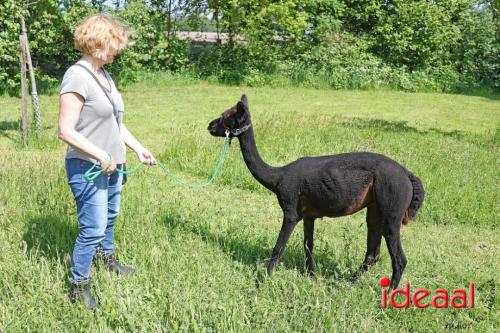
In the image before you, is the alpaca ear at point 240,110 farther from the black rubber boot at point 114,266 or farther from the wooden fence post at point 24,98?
the wooden fence post at point 24,98

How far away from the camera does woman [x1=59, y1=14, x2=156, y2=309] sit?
11.2ft

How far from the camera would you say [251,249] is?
16.3 feet

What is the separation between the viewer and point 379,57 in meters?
21.1

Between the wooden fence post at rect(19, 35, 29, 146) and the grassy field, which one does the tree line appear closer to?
the wooden fence post at rect(19, 35, 29, 146)

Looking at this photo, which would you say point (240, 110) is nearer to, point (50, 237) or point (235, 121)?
point (235, 121)

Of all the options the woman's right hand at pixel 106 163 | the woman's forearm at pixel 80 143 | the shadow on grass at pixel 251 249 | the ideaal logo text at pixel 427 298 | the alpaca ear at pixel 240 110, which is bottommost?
the shadow on grass at pixel 251 249

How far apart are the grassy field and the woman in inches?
13.6

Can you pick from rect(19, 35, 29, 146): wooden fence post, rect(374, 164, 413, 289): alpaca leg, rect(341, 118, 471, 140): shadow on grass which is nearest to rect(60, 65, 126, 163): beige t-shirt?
rect(374, 164, 413, 289): alpaca leg

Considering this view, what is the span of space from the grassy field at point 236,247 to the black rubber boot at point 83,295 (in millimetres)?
66

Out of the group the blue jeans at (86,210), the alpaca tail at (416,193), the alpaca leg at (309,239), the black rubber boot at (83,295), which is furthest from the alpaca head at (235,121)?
the black rubber boot at (83,295)

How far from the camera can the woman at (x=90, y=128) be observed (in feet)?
11.2

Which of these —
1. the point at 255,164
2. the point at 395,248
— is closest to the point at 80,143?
the point at 255,164

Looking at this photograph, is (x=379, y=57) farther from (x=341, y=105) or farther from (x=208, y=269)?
(x=208, y=269)

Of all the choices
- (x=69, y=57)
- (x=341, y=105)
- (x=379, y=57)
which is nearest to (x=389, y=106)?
(x=341, y=105)
